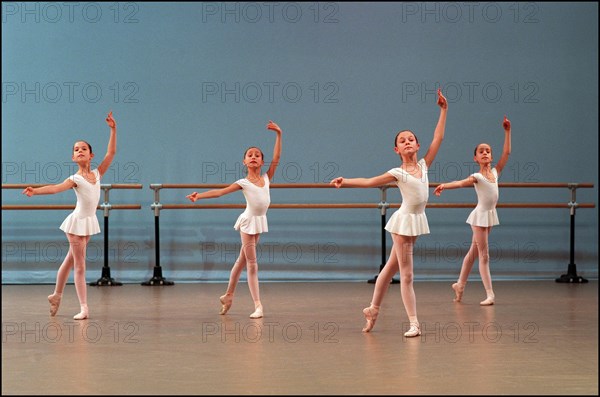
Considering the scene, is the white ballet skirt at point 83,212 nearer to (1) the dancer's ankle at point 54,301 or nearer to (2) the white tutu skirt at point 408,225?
(1) the dancer's ankle at point 54,301

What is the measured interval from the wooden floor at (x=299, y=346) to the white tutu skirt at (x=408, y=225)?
599 millimetres

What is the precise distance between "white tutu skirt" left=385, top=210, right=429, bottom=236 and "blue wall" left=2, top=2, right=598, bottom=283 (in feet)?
12.3

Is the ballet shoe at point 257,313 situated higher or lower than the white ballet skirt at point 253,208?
lower

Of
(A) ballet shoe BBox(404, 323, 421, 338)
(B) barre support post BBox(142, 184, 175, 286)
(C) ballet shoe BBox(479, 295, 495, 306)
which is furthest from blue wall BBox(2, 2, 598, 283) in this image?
(A) ballet shoe BBox(404, 323, 421, 338)

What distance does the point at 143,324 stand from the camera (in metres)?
5.56

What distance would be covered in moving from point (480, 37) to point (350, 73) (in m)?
1.38

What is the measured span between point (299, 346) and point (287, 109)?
4.46 metres

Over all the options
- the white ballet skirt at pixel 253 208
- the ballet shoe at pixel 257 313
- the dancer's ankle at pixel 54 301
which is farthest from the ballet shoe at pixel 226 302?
the dancer's ankle at pixel 54 301

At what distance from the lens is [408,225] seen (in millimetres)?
5074

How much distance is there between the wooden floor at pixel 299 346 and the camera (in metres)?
3.71

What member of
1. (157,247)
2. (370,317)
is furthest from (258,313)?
(157,247)

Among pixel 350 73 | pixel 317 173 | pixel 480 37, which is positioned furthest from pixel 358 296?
pixel 480 37

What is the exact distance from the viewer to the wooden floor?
12.2 ft

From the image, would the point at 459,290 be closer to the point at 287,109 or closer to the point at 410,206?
the point at 410,206
